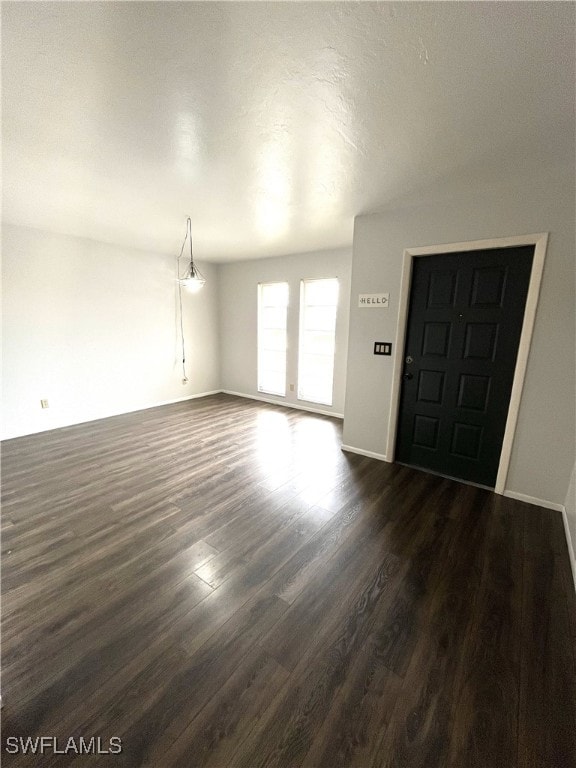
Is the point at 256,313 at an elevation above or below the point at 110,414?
above

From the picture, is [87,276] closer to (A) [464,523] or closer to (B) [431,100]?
(B) [431,100]

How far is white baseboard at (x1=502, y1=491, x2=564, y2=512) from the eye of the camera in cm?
240

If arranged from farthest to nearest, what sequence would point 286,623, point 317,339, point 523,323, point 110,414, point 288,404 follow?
point 288,404 < point 317,339 < point 110,414 < point 523,323 < point 286,623

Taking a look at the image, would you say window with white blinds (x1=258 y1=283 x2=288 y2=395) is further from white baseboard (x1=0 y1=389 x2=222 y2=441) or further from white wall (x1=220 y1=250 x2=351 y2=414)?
white baseboard (x1=0 y1=389 x2=222 y2=441)

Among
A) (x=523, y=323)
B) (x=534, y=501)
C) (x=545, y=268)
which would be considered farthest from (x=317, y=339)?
(x=534, y=501)

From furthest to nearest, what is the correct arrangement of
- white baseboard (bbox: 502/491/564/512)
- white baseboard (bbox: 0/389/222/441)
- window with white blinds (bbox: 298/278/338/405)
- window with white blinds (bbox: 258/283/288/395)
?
window with white blinds (bbox: 258/283/288/395) < window with white blinds (bbox: 298/278/338/405) < white baseboard (bbox: 0/389/222/441) < white baseboard (bbox: 502/491/564/512)

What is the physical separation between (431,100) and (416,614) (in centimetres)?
268

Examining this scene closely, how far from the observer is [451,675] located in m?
1.27

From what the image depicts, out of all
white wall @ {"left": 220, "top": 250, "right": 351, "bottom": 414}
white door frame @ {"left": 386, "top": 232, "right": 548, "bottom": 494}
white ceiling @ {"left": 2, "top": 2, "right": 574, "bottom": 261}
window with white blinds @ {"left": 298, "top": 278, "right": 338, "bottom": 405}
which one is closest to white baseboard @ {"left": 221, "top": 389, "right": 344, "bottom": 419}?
white wall @ {"left": 220, "top": 250, "right": 351, "bottom": 414}

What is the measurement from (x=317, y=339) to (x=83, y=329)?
349cm

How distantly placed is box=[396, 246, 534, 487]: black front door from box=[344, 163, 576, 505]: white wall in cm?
15

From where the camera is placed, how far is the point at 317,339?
4.88 meters

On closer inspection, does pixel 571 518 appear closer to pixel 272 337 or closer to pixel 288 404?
pixel 288 404

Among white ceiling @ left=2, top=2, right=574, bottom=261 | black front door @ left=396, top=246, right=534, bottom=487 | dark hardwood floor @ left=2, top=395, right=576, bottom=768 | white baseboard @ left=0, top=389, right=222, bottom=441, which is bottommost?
dark hardwood floor @ left=2, top=395, right=576, bottom=768
